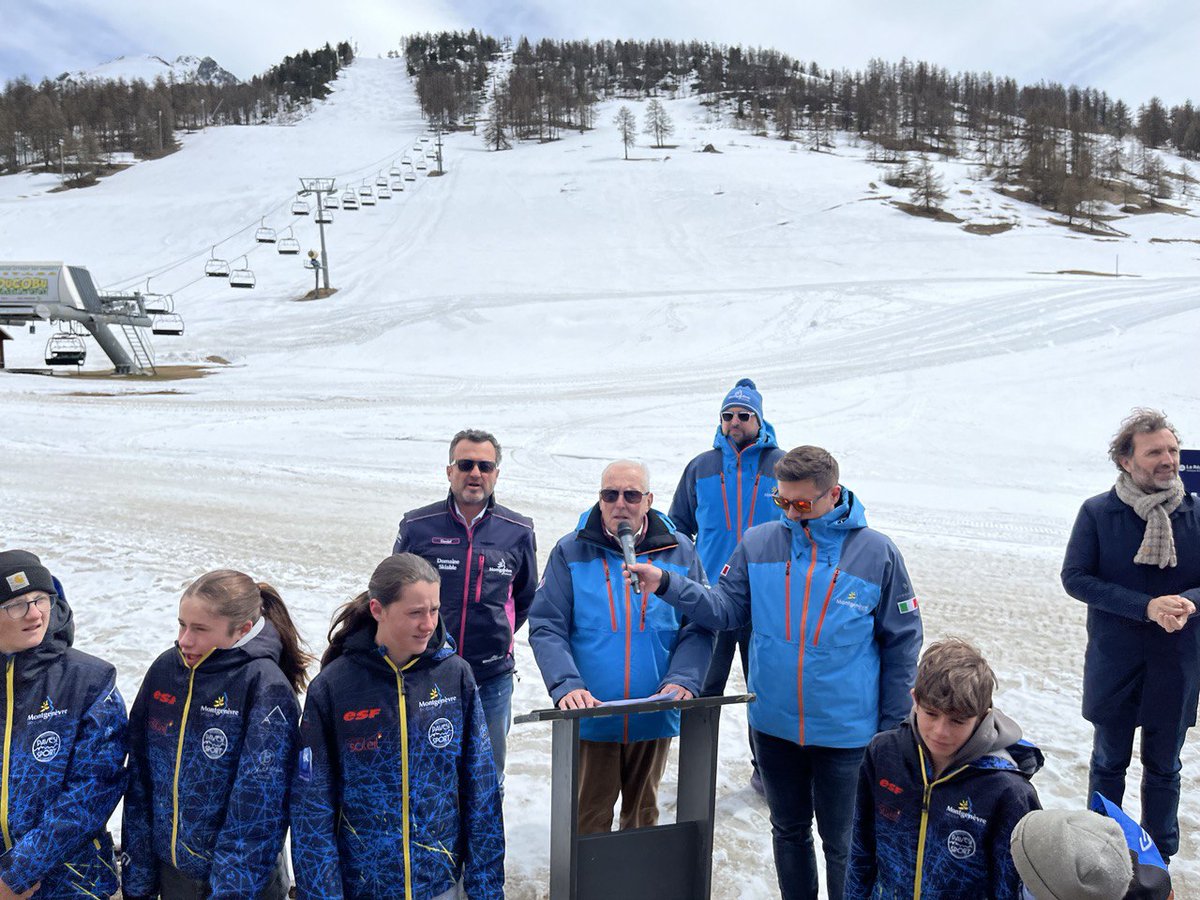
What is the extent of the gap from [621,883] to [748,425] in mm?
2629

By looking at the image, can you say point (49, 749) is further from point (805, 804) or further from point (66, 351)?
point (66, 351)

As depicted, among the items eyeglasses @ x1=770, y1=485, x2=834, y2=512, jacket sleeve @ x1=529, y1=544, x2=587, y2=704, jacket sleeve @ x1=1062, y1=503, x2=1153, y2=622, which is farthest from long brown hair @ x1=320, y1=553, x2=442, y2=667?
jacket sleeve @ x1=1062, y1=503, x2=1153, y2=622

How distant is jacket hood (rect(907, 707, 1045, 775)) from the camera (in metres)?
2.33

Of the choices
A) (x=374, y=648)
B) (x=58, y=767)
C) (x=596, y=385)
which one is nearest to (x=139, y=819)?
(x=58, y=767)

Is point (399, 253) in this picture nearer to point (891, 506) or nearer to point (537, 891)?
point (891, 506)

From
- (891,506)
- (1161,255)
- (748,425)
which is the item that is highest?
(1161,255)

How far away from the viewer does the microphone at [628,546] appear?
2.99m

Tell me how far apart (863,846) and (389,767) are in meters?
1.45

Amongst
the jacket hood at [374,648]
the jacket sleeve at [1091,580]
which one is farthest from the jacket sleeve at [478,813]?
the jacket sleeve at [1091,580]

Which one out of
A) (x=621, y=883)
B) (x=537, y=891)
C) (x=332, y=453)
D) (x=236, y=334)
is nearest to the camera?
(x=621, y=883)

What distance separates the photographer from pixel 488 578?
3.75 meters

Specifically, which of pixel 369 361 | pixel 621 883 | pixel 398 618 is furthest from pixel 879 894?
pixel 369 361

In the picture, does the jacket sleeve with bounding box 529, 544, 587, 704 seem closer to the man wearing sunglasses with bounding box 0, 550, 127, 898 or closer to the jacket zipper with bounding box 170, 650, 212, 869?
the jacket zipper with bounding box 170, 650, 212, 869

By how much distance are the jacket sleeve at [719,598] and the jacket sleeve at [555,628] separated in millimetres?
433
